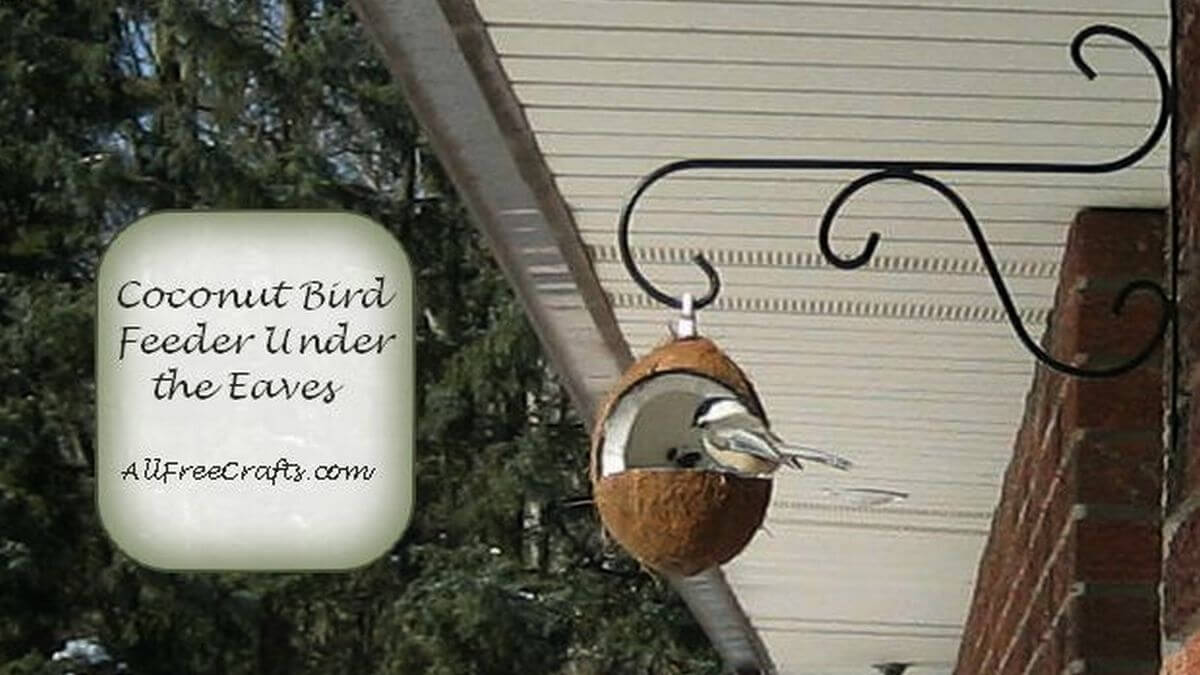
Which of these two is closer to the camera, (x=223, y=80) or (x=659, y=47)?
(x=659, y=47)

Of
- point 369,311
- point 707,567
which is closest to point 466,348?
point 369,311

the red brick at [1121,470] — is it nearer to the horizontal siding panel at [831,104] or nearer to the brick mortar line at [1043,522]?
the brick mortar line at [1043,522]

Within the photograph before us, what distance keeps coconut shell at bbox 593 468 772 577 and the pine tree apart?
6.48 m

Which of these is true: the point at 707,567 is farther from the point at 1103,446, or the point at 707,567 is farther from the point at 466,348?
the point at 466,348

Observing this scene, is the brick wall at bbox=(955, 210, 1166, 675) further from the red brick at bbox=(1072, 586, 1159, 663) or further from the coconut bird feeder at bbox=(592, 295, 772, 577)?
the coconut bird feeder at bbox=(592, 295, 772, 577)

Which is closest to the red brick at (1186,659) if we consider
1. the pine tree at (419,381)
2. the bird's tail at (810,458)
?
the bird's tail at (810,458)

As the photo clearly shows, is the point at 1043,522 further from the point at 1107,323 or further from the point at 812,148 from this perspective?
the point at 812,148

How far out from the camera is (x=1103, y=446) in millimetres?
1921

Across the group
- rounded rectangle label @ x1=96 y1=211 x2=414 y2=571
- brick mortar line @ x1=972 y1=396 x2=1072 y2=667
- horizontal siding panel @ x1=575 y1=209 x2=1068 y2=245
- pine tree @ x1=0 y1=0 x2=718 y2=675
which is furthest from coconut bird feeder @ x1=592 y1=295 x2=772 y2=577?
rounded rectangle label @ x1=96 y1=211 x2=414 y2=571

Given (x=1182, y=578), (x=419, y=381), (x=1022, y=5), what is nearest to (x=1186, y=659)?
(x=1182, y=578)

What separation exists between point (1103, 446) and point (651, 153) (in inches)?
18.1

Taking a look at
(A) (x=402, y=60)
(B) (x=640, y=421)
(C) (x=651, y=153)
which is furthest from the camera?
(C) (x=651, y=153)

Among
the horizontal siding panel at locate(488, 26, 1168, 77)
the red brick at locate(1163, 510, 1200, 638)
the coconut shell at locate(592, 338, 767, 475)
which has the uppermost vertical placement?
the horizontal siding panel at locate(488, 26, 1168, 77)

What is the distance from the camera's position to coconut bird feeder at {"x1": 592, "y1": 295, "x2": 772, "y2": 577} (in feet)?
4.53
